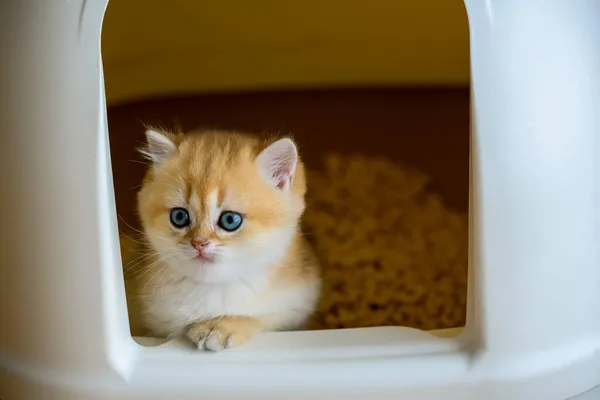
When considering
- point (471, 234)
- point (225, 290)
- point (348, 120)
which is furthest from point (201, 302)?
point (348, 120)

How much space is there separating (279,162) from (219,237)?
0.16m

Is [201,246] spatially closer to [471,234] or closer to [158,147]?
[158,147]

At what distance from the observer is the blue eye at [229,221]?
1.01 metres

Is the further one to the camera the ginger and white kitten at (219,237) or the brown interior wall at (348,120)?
the brown interior wall at (348,120)

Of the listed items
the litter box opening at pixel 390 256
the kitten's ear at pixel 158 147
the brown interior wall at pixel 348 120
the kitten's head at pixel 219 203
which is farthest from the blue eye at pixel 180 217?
the brown interior wall at pixel 348 120

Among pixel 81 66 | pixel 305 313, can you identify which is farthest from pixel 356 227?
pixel 81 66

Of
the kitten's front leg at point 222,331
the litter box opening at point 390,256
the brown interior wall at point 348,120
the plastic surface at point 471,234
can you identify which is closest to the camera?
the plastic surface at point 471,234

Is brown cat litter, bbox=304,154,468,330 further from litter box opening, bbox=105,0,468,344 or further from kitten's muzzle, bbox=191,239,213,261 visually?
kitten's muzzle, bbox=191,239,213,261

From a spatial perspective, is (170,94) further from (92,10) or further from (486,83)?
(486,83)

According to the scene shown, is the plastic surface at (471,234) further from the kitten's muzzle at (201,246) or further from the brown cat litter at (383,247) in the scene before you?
the brown cat litter at (383,247)

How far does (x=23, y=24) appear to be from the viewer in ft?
3.13

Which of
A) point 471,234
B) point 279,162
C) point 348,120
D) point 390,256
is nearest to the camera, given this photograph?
point 471,234

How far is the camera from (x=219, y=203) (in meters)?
1.01

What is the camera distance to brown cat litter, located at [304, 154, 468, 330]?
4.20 ft
